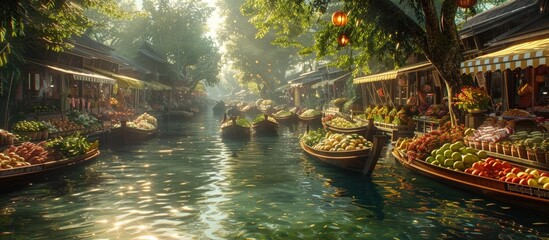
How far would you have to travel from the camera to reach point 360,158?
12.1m

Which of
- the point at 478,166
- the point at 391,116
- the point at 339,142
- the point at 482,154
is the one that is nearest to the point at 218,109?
the point at 391,116

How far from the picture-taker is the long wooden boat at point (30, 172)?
970 centimetres

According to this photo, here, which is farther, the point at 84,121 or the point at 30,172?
the point at 84,121

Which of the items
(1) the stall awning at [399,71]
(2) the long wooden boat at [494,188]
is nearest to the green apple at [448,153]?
(2) the long wooden boat at [494,188]

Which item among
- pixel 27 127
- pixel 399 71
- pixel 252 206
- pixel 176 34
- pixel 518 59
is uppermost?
pixel 176 34

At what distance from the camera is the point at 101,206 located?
911 centimetres

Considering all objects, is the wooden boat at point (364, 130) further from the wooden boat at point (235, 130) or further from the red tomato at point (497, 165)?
the red tomato at point (497, 165)

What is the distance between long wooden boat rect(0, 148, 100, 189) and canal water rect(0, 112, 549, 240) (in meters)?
0.26

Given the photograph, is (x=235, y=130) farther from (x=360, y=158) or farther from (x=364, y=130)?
(x=360, y=158)

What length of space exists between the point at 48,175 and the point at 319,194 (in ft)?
25.8

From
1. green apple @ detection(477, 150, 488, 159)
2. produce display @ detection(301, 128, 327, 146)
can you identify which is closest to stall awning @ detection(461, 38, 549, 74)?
green apple @ detection(477, 150, 488, 159)

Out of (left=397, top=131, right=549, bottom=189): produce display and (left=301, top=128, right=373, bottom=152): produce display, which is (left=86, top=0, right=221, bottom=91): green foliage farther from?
(left=397, top=131, right=549, bottom=189): produce display

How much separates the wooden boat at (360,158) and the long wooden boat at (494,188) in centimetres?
121

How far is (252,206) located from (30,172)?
5.96 metres
